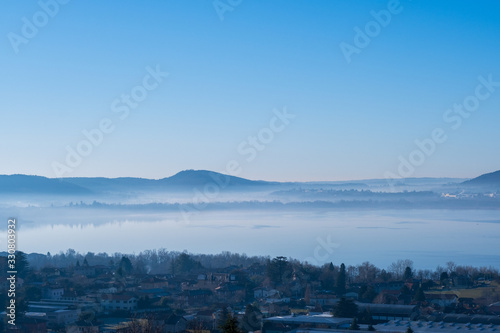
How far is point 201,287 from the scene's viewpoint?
16656 millimetres

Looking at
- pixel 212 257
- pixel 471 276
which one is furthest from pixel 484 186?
pixel 471 276

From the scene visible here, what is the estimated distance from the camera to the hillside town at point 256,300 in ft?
34.9

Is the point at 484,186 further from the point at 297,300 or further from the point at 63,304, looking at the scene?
the point at 63,304

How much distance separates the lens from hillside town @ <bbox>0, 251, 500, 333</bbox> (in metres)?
10.6

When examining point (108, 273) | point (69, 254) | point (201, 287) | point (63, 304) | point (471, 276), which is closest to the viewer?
point (63, 304)

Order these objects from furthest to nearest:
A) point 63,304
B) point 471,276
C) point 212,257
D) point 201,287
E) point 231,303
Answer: point 212,257
point 471,276
point 201,287
point 231,303
point 63,304

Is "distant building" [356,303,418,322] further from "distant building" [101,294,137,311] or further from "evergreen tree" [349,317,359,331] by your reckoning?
"distant building" [101,294,137,311]

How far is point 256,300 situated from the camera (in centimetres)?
1488

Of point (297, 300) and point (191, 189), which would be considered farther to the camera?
point (191, 189)

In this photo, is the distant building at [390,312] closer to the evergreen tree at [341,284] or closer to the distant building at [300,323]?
the distant building at [300,323]

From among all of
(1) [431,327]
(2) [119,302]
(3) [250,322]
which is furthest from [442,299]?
(2) [119,302]

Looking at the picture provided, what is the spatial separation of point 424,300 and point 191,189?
4000cm

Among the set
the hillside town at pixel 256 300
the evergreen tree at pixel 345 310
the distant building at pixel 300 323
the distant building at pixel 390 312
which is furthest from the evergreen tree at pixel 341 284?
the distant building at pixel 300 323

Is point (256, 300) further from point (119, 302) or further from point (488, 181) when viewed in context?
point (488, 181)
